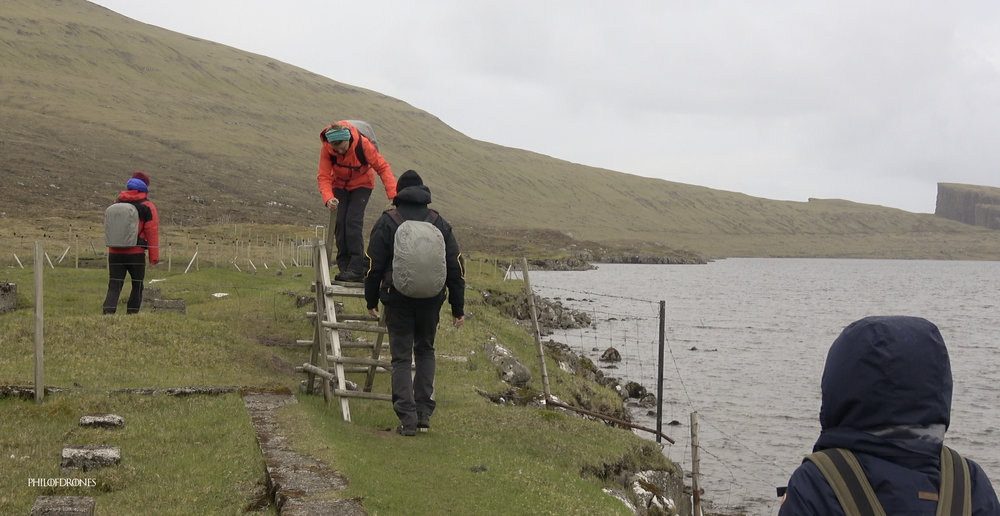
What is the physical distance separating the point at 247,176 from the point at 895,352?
561 ft

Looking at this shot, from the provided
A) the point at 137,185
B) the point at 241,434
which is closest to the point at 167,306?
the point at 137,185

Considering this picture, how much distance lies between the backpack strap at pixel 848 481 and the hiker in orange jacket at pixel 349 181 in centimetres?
1035

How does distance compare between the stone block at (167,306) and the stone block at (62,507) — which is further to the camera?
the stone block at (167,306)

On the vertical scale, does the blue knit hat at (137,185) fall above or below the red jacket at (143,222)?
above

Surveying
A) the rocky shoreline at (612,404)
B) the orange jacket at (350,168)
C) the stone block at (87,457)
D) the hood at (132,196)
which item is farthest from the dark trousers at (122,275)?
the stone block at (87,457)

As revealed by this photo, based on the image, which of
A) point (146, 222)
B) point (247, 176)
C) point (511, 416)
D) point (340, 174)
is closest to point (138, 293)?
point (146, 222)

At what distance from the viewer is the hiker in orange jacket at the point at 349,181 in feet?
44.8

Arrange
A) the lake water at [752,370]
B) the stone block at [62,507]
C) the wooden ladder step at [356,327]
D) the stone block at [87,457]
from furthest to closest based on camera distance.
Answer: the lake water at [752,370]
the wooden ladder step at [356,327]
the stone block at [87,457]
the stone block at [62,507]

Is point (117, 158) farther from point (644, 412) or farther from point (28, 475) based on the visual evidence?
point (28, 475)

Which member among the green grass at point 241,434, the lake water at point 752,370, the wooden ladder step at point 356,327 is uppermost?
the wooden ladder step at point 356,327

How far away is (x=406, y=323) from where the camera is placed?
37.8ft

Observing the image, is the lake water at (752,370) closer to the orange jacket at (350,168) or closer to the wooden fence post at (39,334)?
the orange jacket at (350,168)

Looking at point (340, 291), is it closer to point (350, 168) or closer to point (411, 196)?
point (350, 168)

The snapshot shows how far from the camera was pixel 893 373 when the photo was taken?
Answer: 362 centimetres
